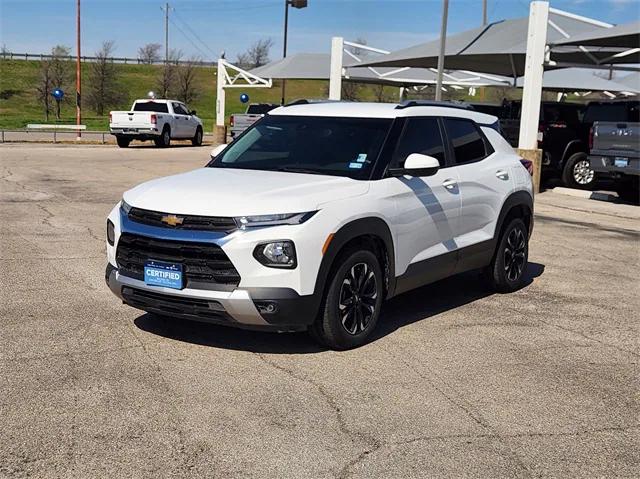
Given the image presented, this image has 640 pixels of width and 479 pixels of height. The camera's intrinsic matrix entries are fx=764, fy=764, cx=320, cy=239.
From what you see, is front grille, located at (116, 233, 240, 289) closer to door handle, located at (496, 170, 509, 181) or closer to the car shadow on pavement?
the car shadow on pavement

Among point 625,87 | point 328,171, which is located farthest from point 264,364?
point 625,87

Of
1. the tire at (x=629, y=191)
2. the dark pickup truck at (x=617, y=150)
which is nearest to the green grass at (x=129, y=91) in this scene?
the tire at (x=629, y=191)

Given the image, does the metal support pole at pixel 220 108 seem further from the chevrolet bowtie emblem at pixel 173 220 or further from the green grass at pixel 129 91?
the chevrolet bowtie emblem at pixel 173 220

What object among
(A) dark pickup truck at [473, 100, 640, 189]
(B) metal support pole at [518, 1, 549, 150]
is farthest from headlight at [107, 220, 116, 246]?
(A) dark pickup truck at [473, 100, 640, 189]

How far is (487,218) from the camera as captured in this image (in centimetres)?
709

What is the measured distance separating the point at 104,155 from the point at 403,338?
20.8m

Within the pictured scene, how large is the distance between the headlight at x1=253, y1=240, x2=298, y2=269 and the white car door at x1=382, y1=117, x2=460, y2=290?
1.11 m

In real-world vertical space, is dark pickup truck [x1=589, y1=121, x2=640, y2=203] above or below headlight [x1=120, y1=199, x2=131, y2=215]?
above

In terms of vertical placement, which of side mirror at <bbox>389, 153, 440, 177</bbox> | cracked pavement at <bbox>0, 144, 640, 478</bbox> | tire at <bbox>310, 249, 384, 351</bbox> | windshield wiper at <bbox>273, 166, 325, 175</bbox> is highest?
side mirror at <bbox>389, 153, 440, 177</bbox>

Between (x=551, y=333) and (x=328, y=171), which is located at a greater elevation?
(x=328, y=171)

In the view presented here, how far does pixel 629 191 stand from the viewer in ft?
54.7

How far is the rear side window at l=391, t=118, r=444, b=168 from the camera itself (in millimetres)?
6098

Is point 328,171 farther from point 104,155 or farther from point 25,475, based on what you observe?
point 104,155

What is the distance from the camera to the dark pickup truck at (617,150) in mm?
14703
